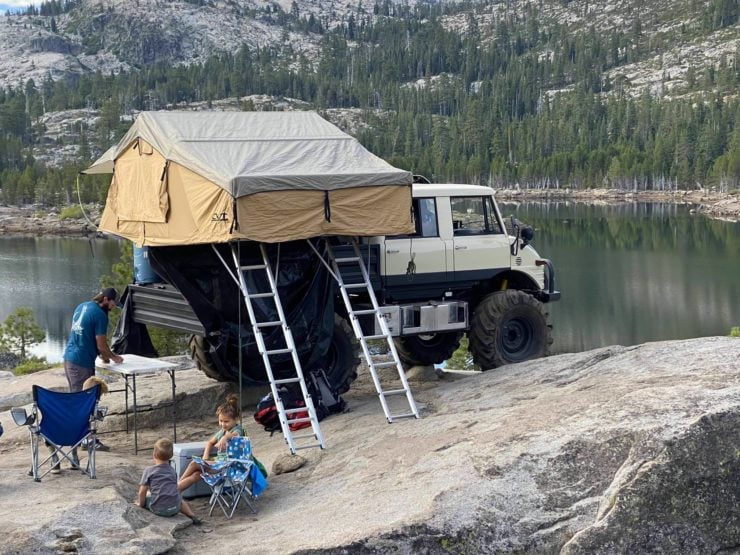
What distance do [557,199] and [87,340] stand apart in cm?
16757

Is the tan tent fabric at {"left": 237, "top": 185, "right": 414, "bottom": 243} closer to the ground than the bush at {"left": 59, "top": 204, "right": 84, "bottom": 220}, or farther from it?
closer to the ground

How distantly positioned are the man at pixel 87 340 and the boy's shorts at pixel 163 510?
9.65 ft

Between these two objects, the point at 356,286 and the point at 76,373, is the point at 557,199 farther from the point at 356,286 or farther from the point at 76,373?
the point at 76,373

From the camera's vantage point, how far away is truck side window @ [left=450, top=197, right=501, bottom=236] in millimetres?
14938

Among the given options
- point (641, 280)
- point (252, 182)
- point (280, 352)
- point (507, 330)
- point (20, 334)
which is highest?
point (252, 182)

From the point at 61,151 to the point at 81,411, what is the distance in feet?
655

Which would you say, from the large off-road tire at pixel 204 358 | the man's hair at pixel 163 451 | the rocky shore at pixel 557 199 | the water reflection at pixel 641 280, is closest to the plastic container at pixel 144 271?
the large off-road tire at pixel 204 358

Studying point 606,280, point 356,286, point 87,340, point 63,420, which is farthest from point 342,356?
point 606,280

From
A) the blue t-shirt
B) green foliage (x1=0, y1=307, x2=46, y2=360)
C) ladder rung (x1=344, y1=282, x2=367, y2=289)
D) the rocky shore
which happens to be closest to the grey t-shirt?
the blue t-shirt

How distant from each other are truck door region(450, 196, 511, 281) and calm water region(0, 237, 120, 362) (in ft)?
73.6

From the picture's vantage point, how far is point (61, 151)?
198250 millimetres

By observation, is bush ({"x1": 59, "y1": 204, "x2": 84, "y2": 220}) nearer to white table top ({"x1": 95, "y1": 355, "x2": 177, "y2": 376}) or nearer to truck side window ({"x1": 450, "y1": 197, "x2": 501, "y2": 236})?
truck side window ({"x1": 450, "y1": 197, "x2": 501, "y2": 236})

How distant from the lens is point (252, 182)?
1171cm

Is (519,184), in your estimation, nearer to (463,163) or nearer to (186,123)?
(463,163)
